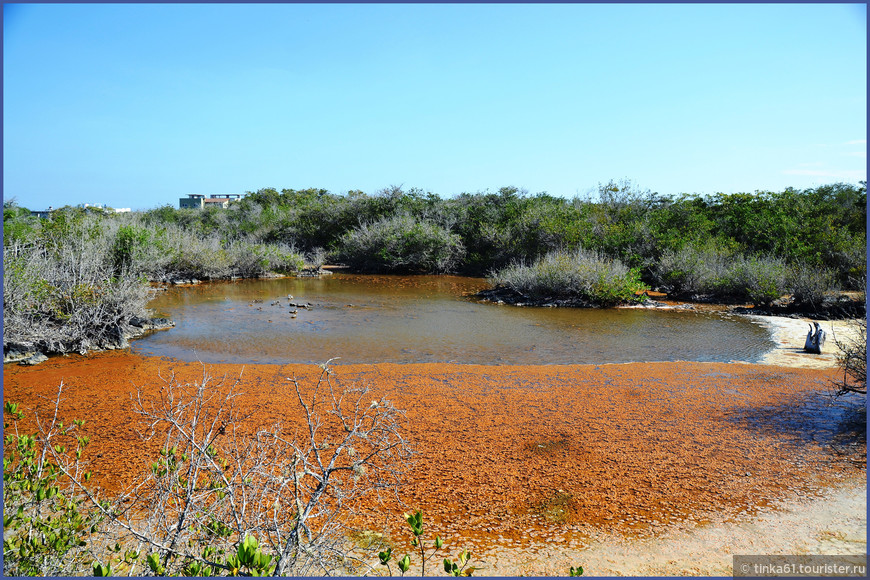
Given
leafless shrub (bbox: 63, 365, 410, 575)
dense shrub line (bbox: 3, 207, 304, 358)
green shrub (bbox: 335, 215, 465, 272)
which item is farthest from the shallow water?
green shrub (bbox: 335, 215, 465, 272)

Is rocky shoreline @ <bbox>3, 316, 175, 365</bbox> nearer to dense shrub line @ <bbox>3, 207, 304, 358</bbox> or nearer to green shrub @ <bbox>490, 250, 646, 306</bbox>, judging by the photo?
dense shrub line @ <bbox>3, 207, 304, 358</bbox>

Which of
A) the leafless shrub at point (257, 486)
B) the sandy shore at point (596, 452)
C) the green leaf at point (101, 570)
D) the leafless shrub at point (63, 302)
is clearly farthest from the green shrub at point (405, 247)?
the green leaf at point (101, 570)

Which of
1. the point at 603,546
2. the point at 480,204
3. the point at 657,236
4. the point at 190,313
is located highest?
the point at 480,204

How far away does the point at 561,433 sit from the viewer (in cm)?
630

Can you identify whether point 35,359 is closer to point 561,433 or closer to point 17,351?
point 17,351

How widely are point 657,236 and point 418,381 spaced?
1796cm

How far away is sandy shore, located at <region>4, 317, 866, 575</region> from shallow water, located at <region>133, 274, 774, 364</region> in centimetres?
106

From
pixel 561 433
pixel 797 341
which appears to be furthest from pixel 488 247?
pixel 561 433

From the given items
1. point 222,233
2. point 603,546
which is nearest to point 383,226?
point 222,233

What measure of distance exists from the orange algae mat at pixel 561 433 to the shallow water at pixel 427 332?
1.02 meters

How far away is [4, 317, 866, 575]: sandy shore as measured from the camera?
4125mm

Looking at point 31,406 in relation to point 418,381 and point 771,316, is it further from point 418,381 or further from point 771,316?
point 771,316

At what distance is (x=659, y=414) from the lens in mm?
7000

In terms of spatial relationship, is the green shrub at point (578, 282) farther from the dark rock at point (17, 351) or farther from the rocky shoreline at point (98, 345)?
the dark rock at point (17, 351)
